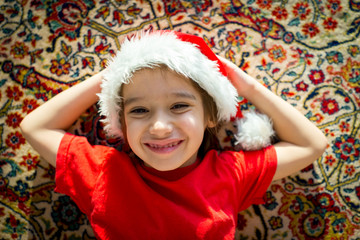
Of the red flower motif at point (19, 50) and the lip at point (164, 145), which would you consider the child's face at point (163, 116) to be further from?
the red flower motif at point (19, 50)

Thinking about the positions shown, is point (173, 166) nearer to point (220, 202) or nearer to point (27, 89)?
point (220, 202)

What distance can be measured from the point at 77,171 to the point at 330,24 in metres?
1.13

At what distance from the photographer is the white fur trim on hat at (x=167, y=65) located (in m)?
0.72

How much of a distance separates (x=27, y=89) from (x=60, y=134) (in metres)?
0.29

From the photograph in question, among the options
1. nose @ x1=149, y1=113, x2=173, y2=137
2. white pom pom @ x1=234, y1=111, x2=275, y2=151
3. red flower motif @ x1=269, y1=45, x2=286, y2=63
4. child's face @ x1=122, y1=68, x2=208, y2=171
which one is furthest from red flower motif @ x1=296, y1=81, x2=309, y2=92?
nose @ x1=149, y1=113, x2=173, y2=137

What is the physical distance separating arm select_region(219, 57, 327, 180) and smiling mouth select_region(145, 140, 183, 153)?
0.34 metres

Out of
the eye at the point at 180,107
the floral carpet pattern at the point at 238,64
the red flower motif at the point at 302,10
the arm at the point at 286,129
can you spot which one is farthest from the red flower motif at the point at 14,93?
the red flower motif at the point at 302,10

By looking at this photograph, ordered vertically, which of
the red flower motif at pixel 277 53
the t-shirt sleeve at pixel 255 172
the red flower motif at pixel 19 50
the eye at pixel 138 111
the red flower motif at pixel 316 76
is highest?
the red flower motif at pixel 277 53

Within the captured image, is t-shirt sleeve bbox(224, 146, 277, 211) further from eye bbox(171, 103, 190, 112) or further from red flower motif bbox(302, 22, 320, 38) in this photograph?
red flower motif bbox(302, 22, 320, 38)

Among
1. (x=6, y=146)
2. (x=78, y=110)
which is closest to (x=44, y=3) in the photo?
(x=78, y=110)

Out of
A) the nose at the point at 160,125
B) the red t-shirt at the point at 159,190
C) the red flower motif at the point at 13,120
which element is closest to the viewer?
the nose at the point at 160,125

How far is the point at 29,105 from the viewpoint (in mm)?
1028

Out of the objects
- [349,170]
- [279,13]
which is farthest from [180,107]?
[349,170]

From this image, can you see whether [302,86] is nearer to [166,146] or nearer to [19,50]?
[166,146]
